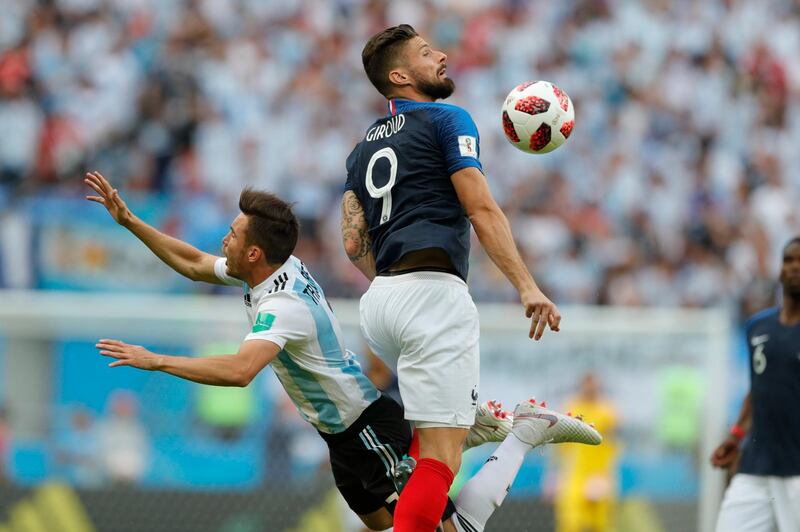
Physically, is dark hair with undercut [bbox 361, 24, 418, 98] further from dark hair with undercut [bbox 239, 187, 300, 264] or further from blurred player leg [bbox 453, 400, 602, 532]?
blurred player leg [bbox 453, 400, 602, 532]

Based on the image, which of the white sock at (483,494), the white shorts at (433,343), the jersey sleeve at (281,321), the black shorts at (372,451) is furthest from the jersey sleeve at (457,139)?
the white sock at (483,494)

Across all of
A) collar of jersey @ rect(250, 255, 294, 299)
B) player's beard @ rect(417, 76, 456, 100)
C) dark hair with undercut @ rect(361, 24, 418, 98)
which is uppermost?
dark hair with undercut @ rect(361, 24, 418, 98)

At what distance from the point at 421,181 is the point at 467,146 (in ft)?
0.88

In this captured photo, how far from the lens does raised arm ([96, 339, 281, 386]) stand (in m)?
4.99

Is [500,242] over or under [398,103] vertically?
under

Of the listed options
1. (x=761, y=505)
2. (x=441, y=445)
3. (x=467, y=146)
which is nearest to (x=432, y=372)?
(x=441, y=445)

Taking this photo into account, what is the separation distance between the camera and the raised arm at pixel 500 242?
5.27 metres

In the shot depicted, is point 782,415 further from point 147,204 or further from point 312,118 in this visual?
point 312,118

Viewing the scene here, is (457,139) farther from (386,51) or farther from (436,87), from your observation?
(386,51)

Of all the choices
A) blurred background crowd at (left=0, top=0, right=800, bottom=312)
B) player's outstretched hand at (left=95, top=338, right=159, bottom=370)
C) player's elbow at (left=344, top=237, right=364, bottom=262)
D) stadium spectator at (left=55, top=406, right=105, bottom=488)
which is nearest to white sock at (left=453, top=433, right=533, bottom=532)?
player's elbow at (left=344, top=237, right=364, bottom=262)

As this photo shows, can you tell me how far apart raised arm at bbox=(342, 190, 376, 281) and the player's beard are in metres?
0.60

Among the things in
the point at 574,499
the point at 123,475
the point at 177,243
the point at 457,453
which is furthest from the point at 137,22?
the point at 457,453

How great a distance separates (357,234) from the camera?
6.10 metres

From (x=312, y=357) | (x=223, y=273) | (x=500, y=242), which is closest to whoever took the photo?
(x=500, y=242)
